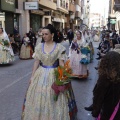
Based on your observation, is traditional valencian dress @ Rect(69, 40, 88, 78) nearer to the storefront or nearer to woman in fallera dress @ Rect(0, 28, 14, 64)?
woman in fallera dress @ Rect(0, 28, 14, 64)

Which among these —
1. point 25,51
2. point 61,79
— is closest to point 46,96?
point 61,79

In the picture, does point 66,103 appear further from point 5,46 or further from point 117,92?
point 5,46

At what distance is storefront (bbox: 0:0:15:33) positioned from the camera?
658 inches

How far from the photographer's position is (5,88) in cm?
696

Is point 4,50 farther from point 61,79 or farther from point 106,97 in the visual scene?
point 106,97

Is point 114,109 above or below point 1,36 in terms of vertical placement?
below

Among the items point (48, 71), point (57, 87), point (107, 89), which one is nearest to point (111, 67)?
point (107, 89)

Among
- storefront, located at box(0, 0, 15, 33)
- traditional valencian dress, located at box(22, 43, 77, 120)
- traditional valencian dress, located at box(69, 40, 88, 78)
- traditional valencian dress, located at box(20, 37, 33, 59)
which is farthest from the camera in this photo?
storefront, located at box(0, 0, 15, 33)

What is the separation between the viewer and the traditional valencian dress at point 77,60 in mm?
8148

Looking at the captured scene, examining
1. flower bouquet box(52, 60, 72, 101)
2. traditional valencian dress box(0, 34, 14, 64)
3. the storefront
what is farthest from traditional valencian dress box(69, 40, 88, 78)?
the storefront

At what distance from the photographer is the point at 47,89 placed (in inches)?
152

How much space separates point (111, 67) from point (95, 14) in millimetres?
161776

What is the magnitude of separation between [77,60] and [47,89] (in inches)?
175

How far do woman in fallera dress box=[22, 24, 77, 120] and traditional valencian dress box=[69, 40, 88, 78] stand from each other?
4048 millimetres
